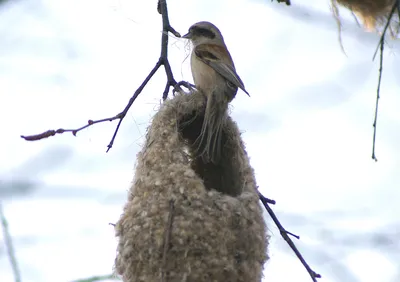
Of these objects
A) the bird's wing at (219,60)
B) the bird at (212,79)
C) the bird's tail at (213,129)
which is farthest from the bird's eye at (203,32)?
the bird's tail at (213,129)

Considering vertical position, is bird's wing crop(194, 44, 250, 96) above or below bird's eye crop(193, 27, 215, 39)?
below

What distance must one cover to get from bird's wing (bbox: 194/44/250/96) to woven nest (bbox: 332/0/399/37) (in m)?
0.54

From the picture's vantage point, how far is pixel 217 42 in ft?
13.4

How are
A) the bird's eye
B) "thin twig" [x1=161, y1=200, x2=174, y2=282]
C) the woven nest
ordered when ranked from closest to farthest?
1. "thin twig" [x1=161, y1=200, x2=174, y2=282]
2. the woven nest
3. the bird's eye

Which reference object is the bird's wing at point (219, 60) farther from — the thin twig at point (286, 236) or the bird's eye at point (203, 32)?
the thin twig at point (286, 236)

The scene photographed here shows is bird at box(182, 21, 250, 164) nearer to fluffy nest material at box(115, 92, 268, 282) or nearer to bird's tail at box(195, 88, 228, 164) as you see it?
bird's tail at box(195, 88, 228, 164)

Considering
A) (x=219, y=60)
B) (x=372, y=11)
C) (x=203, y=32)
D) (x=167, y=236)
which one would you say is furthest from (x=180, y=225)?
(x=203, y=32)

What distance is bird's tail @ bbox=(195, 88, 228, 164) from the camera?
327 centimetres

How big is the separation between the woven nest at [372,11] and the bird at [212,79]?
579 mm

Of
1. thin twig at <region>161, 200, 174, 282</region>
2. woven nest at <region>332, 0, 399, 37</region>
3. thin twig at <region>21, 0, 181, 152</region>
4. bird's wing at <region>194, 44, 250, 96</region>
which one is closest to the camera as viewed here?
thin twig at <region>161, 200, 174, 282</region>

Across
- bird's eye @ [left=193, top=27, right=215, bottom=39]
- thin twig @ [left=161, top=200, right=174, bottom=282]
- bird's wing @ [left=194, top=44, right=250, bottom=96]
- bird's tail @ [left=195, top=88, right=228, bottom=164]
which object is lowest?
thin twig @ [left=161, top=200, right=174, bottom=282]

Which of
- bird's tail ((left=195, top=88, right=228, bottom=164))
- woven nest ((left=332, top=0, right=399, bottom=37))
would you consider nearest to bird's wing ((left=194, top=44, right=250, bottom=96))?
bird's tail ((left=195, top=88, right=228, bottom=164))

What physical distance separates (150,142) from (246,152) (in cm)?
42

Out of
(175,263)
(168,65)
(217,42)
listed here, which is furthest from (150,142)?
(217,42)
